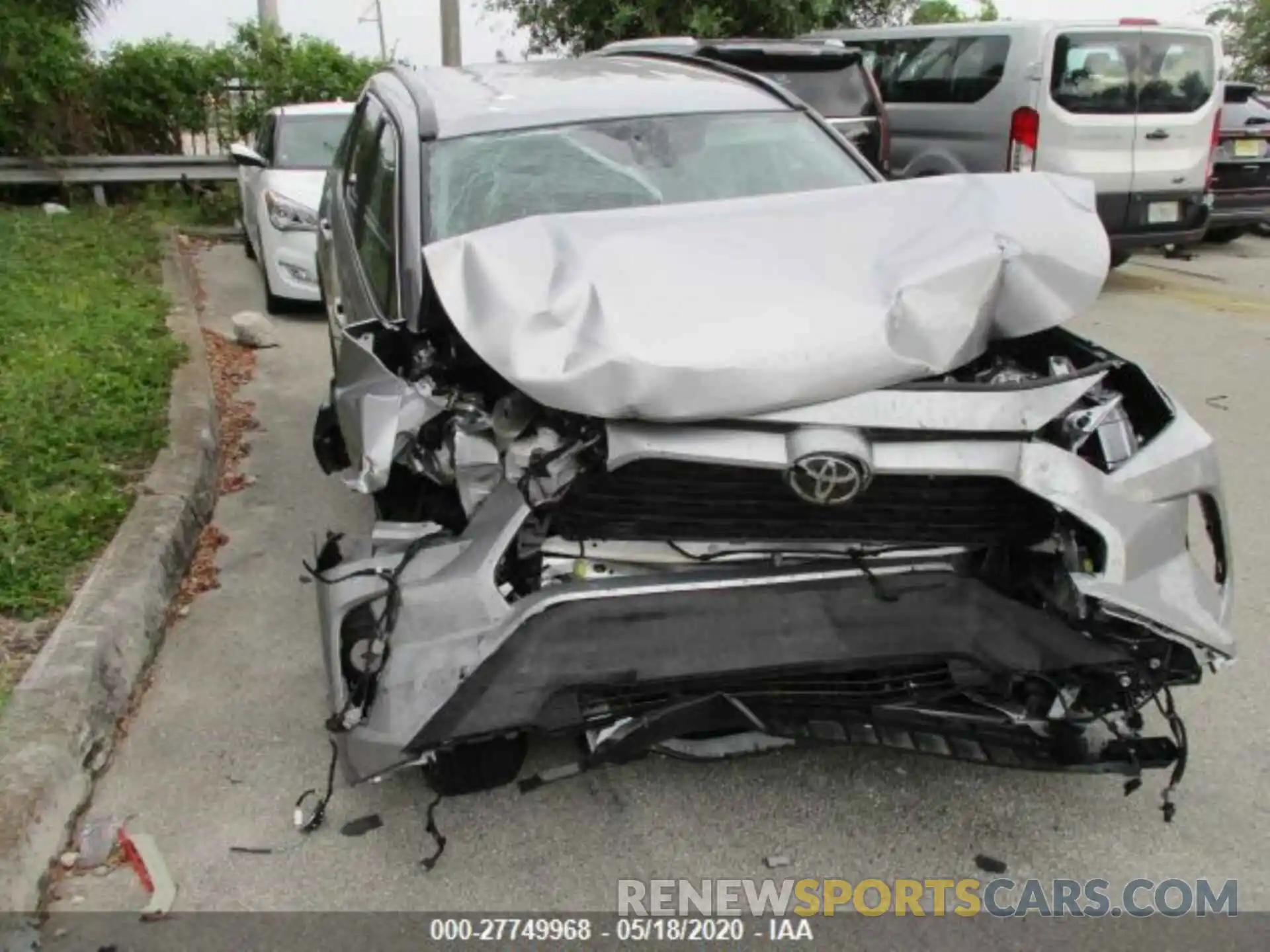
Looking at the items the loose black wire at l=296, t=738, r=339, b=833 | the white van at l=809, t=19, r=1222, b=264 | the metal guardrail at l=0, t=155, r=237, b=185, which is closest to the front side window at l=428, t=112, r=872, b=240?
the loose black wire at l=296, t=738, r=339, b=833

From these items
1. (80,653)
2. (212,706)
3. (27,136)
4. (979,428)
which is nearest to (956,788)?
(979,428)

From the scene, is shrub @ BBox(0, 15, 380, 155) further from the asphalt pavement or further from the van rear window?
the asphalt pavement

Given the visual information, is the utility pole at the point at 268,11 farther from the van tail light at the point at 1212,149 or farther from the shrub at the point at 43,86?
the van tail light at the point at 1212,149

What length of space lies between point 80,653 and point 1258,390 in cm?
651

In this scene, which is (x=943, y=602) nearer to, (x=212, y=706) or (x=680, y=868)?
(x=680, y=868)

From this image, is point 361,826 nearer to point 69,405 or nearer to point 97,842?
point 97,842

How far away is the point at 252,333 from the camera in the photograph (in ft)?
27.4

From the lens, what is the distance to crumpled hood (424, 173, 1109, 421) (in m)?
2.68

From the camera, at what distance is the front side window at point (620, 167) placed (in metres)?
4.02

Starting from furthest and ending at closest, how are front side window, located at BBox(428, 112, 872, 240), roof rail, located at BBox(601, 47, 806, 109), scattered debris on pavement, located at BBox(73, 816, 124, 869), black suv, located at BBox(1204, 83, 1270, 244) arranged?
black suv, located at BBox(1204, 83, 1270, 244)
roof rail, located at BBox(601, 47, 806, 109)
front side window, located at BBox(428, 112, 872, 240)
scattered debris on pavement, located at BBox(73, 816, 124, 869)

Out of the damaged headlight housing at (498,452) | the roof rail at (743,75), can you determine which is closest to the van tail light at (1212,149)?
the roof rail at (743,75)

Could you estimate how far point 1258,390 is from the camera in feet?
23.3

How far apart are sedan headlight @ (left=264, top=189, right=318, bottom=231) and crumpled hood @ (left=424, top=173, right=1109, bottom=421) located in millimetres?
5937

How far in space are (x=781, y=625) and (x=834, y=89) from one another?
7.03 m
